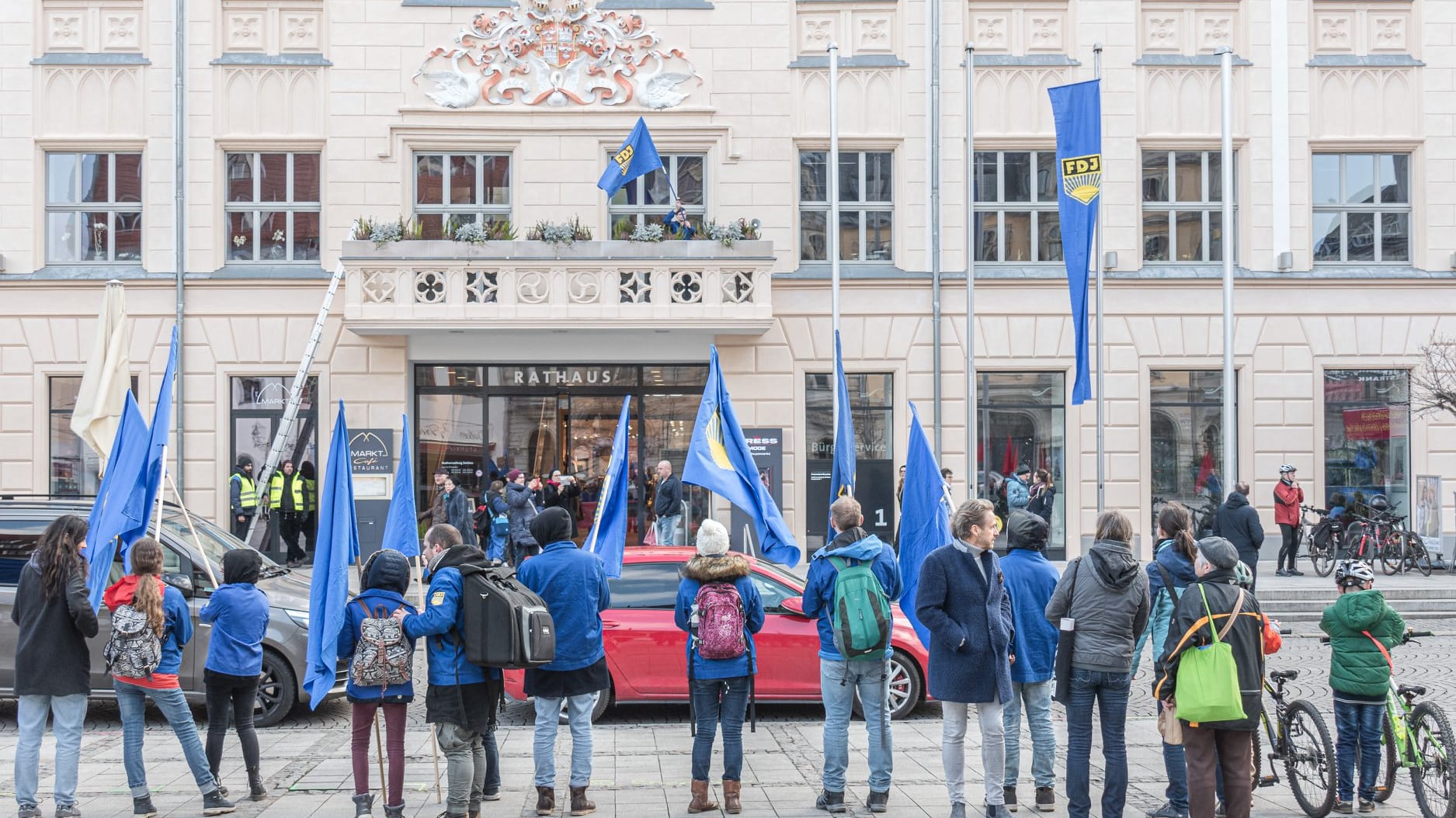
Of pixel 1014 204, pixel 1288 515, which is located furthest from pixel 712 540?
pixel 1014 204

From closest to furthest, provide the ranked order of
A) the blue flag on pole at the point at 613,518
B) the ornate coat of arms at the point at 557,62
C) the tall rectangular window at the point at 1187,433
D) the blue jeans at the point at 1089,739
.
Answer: the blue jeans at the point at 1089,739, the blue flag on pole at the point at 613,518, the ornate coat of arms at the point at 557,62, the tall rectangular window at the point at 1187,433

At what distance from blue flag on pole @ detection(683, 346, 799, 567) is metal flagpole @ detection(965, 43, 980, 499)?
12272 millimetres

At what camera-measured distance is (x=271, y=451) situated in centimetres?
2011

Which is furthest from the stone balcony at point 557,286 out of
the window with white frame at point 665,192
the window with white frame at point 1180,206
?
the window with white frame at point 1180,206

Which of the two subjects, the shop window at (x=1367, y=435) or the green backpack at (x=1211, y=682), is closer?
the green backpack at (x=1211, y=682)

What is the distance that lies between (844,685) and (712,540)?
1155 millimetres

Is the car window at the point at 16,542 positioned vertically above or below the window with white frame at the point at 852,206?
below

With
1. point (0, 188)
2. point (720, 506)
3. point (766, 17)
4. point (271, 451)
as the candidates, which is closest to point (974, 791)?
point (720, 506)

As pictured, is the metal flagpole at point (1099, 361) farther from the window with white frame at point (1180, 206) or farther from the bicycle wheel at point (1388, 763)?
the bicycle wheel at point (1388, 763)

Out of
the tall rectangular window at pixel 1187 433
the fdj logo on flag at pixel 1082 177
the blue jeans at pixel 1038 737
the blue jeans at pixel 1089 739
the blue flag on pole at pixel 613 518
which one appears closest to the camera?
the blue jeans at pixel 1089 739

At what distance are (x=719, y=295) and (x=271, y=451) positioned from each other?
7.25m

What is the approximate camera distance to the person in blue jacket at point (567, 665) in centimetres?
764

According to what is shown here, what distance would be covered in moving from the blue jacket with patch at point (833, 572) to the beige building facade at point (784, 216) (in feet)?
42.9

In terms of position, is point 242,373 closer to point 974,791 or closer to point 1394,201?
point 974,791
